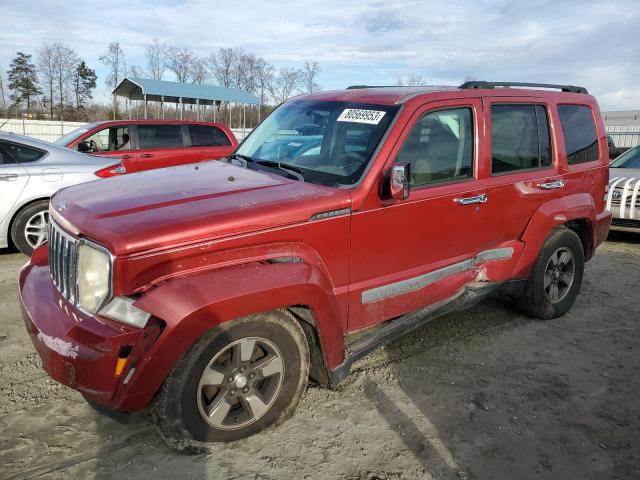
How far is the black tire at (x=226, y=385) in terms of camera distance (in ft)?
8.27

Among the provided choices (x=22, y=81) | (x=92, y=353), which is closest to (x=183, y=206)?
(x=92, y=353)

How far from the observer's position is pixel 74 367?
7.91 ft

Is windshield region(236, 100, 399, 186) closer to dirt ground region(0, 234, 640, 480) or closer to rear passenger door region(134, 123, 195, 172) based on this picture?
dirt ground region(0, 234, 640, 480)

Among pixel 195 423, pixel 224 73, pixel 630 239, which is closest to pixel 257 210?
pixel 195 423

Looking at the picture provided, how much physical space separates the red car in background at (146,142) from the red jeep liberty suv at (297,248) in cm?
533

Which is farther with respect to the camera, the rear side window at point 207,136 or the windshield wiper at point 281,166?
the rear side window at point 207,136

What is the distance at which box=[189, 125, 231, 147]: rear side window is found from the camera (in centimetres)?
970

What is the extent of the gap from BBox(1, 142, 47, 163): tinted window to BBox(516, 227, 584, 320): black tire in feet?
19.0

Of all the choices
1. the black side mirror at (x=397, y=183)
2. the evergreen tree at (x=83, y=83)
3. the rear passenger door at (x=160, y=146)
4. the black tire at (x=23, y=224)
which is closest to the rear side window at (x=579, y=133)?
the black side mirror at (x=397, y=183)

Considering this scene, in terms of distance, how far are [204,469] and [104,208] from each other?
4.81 ft

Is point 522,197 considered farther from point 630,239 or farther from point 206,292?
point 630,239

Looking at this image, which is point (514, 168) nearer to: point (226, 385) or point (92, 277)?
point (226, 385)

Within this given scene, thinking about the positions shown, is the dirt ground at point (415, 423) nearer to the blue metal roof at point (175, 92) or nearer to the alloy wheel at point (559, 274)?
the alloy wheel at point (559, 274)

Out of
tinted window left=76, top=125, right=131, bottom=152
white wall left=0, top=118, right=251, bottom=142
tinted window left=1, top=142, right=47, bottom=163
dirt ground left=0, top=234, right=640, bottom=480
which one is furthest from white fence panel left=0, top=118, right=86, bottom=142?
dirt ground left=0, top=234, right=640, bottom=480
